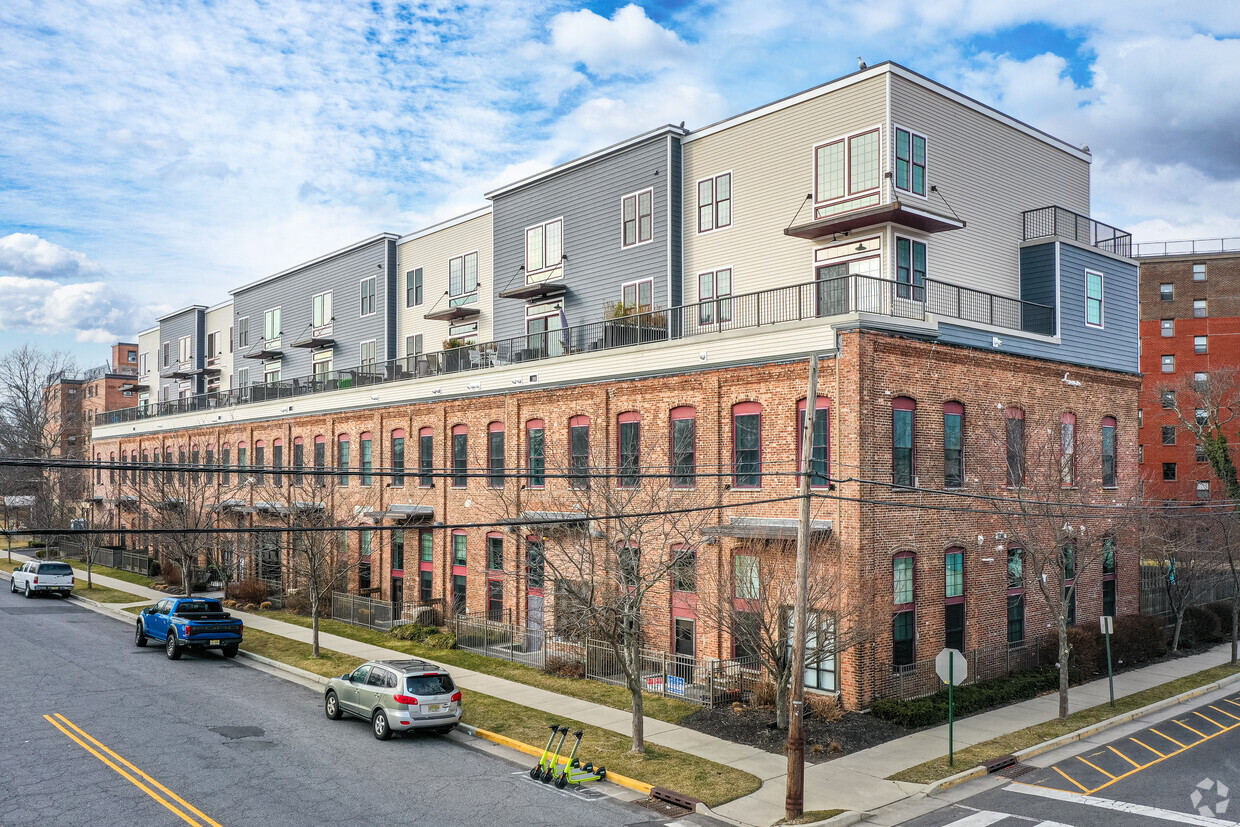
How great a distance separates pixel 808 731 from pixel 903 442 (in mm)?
8057

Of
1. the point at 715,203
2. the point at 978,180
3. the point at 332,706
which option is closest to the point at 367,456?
the point at 332,706

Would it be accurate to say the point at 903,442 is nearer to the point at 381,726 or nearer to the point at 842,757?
the point at 842,757

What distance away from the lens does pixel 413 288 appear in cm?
4622

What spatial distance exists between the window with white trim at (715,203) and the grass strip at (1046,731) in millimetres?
17745

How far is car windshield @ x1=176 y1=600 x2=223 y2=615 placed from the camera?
103 feet

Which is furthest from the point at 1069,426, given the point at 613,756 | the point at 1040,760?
the point at 613,756

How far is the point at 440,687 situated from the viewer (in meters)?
21.4

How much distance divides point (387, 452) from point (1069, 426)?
91.3 ft

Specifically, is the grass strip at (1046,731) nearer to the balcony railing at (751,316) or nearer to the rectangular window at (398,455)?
the balcony railing at (751,316)

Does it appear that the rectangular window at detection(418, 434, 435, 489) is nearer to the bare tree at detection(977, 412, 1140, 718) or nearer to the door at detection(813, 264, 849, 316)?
the door at detection(813, 264, 849, 316)

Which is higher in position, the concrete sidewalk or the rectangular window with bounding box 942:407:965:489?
the rectangular window with bounding box 942:407:965:489

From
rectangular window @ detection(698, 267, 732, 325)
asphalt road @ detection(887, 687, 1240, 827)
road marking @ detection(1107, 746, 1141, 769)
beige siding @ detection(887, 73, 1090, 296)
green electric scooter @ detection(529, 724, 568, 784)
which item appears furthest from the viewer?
rectangular window @ detection(698, 267, 732, 325)

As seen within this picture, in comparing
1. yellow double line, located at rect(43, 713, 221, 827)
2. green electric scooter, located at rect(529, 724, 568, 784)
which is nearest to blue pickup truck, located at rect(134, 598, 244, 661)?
yellow double line, located at rect(43, 713, 221, 827)

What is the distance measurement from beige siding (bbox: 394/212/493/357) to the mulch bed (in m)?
23.1
